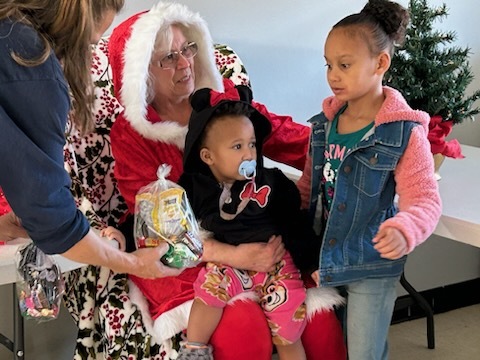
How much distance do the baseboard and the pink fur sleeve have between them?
137cm

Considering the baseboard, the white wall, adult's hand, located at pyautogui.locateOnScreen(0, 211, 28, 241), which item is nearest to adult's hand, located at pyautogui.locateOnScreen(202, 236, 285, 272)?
adult's hand, located at pyautogui.locateOnScreen(0, 211, 28, 241)

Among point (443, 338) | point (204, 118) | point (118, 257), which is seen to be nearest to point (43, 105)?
point (118, 257)

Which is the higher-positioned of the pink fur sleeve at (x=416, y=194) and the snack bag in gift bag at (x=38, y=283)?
the pink fur sleeve at (x=416, y=194)

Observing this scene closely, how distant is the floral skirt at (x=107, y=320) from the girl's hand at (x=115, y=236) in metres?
0.11

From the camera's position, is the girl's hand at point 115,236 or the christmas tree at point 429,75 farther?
the christmas tree at point 429,75

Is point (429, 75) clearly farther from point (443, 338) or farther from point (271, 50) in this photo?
point (443, 338)

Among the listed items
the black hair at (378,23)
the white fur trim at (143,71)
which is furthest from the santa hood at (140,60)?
the black hair at (378,23)

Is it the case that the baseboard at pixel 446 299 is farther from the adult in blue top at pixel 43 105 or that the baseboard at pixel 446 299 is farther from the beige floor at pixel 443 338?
the adult in blue top at pixel 43 105

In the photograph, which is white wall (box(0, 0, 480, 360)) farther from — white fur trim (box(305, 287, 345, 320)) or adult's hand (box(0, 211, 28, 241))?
white fur trim (box(305, 287, 345, 320))

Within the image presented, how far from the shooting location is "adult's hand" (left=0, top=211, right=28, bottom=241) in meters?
1.48

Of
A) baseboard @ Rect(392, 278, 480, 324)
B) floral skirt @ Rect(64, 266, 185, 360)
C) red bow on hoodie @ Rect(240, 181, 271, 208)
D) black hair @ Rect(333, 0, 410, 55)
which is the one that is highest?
black hair @ Rect(333, 0, 410, 55)

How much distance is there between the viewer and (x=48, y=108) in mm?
1077

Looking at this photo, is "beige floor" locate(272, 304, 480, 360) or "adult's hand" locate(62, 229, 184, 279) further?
"beige floor" locate(272, 304, 480, 360)

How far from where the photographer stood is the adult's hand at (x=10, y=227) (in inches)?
58.4
